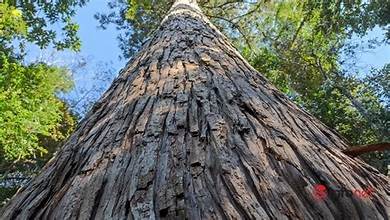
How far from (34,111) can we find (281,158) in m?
9.08

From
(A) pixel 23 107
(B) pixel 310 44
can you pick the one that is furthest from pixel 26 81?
(B) pixel 310 44

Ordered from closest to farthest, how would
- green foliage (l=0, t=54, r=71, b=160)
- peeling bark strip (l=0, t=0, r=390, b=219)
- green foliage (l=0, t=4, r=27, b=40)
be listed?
peeling bark strip (l=0, t=0, r=390, b=219), green foliage (l=0, t=4, r=27, b=40), green foliage (l=0, t=54, r=71, b=160)

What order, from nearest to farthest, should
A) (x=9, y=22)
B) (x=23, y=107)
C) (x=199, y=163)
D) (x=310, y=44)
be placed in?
(x=199, y=163) → (x=9, y=22) → (x=23, y=107) → (x=310, y=44)

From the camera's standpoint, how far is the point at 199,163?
1324mm

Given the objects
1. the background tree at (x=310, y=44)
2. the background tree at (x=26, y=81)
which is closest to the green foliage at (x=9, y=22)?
the background tree at (x=26, y=81)

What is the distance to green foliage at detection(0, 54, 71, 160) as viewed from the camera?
28.4 feet

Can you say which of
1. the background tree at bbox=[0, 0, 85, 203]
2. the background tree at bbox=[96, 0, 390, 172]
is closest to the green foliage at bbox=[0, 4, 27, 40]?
the background tree at bbox=[0, 0, 85, 203]

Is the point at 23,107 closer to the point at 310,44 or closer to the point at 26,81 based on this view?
the point at 26,81

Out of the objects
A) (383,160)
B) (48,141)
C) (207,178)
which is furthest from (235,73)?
(48,141)

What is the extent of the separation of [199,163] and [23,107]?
353 inches

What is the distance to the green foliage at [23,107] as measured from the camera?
8.66 metres

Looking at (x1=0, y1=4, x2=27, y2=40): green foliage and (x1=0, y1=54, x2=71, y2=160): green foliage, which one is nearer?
(x1=0, y1=4, x2=27, y2=40): green foliage

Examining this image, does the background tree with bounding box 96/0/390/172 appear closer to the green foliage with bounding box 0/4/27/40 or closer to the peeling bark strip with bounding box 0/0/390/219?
the green foliage with bounding box 0/4/27/40

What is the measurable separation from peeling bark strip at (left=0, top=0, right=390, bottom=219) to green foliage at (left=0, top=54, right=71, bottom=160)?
707 cm
